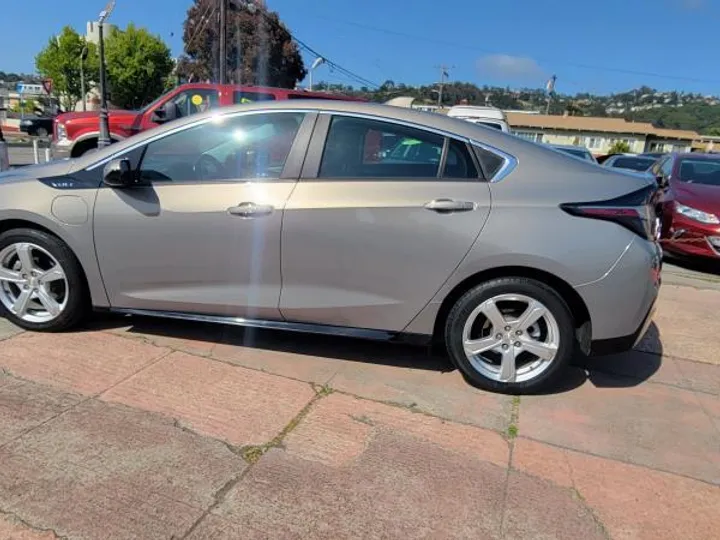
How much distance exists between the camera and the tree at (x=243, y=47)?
4466 centimetres

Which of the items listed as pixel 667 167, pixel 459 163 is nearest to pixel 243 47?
pixel 667 167

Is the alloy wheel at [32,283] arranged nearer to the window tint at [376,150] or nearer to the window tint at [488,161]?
the window tint at [376,150]

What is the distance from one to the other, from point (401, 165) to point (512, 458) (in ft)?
5.72

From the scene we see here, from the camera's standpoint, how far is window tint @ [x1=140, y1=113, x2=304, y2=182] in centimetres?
348

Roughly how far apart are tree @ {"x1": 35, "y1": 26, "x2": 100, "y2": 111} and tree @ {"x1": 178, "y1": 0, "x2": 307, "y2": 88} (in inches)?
529

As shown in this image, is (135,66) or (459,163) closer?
(459,163)

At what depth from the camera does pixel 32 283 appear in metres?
3.87

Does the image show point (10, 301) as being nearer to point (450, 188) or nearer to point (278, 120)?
point (278, 120)

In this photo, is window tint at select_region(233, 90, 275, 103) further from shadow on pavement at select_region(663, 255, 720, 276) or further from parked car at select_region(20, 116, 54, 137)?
parked car at select_region(20, 116, 54, 137)

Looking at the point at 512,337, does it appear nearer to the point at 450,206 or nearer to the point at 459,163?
the point at 450,206

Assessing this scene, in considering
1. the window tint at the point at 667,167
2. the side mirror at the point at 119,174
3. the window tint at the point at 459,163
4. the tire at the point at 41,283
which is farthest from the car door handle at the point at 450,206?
the window tint at the point at 667,167

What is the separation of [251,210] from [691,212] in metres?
5.95

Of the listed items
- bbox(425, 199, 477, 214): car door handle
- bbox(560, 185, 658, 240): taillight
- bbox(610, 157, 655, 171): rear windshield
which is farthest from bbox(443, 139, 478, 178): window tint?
bbox(610, 157, 655, 171): rear windshield

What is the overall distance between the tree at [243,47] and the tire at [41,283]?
43432 millimetres
